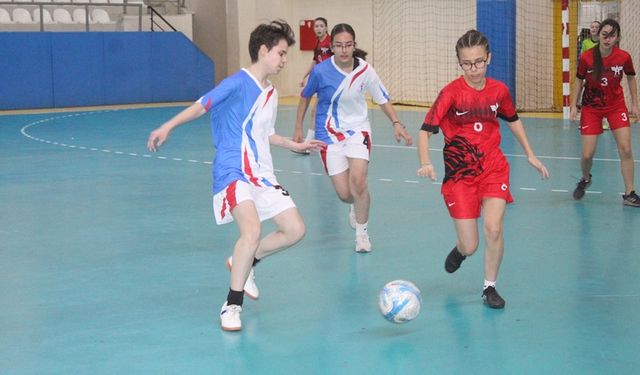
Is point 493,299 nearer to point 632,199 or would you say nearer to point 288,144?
point 288,144

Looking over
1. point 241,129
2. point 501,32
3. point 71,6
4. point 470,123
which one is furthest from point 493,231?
point 71,6

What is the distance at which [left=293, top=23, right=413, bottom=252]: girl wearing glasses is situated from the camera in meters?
7.87

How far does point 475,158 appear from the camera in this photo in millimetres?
6105

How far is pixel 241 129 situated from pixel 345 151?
2.22 meters

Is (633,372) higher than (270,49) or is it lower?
lower

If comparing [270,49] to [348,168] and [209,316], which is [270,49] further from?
[348,168]

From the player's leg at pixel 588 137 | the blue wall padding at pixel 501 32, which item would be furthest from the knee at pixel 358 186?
the blue wall padding at pixel 501 32

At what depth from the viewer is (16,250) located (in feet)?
26.7

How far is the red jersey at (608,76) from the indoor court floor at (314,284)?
111cm

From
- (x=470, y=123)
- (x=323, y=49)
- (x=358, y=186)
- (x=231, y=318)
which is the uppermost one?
(x=323, y=49)

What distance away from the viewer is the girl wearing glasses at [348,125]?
787 centimetres

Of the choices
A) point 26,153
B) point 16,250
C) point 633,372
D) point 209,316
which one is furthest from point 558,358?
point 26,153

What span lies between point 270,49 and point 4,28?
924 inches

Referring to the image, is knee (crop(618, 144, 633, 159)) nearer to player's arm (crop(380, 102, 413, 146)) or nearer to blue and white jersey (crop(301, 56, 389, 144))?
player's arm (crop(380, 102, 413, 146))
